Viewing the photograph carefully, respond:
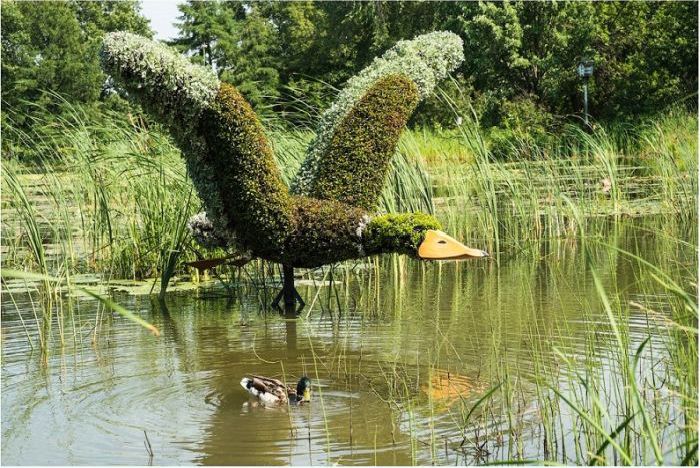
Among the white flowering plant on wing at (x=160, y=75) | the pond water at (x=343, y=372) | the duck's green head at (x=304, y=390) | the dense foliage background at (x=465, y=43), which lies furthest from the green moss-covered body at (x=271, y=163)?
the dense foliage background at (x=465, y=43)

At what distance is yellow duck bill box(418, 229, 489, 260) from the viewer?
632 cm

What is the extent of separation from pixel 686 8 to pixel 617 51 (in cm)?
421

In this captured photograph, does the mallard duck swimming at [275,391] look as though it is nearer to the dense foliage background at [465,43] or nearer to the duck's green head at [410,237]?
the duck's green head at [410,237]

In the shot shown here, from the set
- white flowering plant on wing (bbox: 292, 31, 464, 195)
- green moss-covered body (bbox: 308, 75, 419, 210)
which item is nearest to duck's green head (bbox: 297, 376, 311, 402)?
green moss-covered body (bbox: 308, 75, 419, 210)

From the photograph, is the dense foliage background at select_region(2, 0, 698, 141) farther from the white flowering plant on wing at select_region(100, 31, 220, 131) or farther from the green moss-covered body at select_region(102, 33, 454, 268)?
the white flowering plant on wing at select_region(100, 31, 220, 131)

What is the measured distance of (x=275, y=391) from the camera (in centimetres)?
515

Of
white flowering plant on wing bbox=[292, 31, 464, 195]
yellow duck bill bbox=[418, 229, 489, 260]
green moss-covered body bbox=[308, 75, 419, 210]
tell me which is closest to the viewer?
yellow duck bill bbox=[418, 229, 489, 260]

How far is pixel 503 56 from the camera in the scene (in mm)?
32312

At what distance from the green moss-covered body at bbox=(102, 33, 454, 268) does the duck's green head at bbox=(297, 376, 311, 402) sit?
5.72 feet

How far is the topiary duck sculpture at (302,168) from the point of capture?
6.53 m

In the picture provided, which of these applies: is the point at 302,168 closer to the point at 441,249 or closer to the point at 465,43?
the point at 441,249

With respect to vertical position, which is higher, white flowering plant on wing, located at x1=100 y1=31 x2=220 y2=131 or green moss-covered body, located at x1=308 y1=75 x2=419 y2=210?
white flowering plant on wing, located at x1=100 y1=31 x2=220 y2=131

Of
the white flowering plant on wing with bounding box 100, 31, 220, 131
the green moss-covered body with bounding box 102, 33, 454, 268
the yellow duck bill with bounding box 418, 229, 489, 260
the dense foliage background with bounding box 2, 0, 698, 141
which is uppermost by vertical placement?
the dense foliage background with bounding box 2, 0, 698, 141

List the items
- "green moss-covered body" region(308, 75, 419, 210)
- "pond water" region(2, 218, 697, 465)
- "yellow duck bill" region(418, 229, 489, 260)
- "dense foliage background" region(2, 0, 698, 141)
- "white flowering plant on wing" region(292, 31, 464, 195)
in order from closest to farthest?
1. "pond water" region(2, 218, 697, 465)
2. "yellow duck bill" region(418, 229, 489, 260)
3. "green moss-covered body" region(308, 75, 419, 210)
4. "white flowering plant on wing" region(292, 31, 464, 195)
5. "dense foliage background" region(2, 0, 698, 141)
